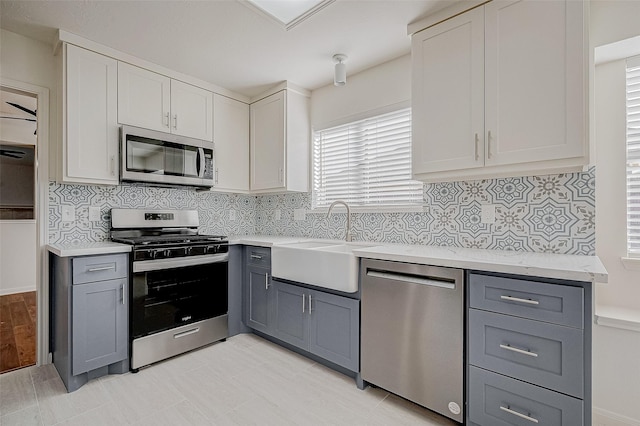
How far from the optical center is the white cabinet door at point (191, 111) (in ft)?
9.09

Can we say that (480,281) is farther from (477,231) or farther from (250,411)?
(250,411)

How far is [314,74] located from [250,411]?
8.66 feet

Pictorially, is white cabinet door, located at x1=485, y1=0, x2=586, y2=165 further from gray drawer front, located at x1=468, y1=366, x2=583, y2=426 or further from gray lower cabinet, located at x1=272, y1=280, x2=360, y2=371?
gray lower cabinet, located at x1=272, y1=280, x2=360, y2=371

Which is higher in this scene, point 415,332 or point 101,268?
point 101,268

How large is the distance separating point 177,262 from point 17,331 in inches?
79.3

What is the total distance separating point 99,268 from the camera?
208cm

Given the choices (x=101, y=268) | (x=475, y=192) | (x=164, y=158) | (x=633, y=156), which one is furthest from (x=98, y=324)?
(x=633, y=156)

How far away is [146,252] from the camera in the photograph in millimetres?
2260

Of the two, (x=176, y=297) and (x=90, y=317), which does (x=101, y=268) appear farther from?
(x=176, y=297)

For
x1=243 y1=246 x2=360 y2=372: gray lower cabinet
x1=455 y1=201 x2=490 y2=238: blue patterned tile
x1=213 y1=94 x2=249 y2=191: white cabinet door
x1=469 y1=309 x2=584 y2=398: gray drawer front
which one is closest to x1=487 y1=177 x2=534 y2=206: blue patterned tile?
x1=455 y1=201 x2=490 y2=238: blue patterned tile

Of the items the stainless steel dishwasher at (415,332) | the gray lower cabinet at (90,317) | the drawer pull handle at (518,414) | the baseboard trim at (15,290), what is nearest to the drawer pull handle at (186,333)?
the gray lower cabinet at (90,317)

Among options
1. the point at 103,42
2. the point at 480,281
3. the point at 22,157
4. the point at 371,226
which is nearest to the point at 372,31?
the point at 371,226

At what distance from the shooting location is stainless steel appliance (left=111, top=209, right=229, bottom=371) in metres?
2.25

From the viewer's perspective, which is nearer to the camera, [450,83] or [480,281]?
[480,281]
